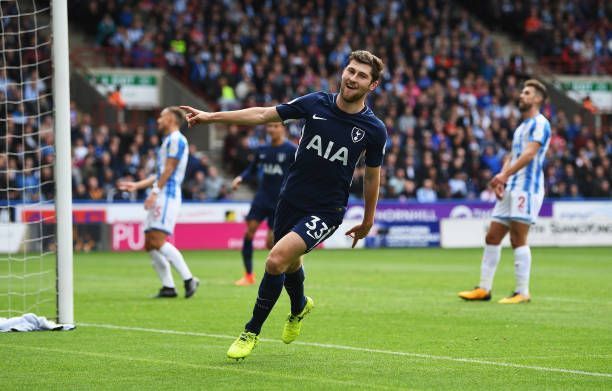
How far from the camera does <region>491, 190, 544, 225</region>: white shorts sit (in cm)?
1384

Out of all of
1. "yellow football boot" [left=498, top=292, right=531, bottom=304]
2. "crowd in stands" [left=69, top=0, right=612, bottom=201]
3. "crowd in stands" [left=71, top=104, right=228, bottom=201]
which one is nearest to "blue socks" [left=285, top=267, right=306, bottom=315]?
"yellow football boot" [left=498, top=292, right=531, bottom=304]

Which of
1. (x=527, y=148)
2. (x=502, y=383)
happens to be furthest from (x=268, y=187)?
(x=502, y=383)

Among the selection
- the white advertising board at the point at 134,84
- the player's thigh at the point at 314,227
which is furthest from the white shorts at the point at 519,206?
the white advertising board at the point at 134,84

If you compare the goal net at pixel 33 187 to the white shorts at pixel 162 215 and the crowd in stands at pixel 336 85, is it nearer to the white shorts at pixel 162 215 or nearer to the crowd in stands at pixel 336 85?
the white shorts at pixel 162 215

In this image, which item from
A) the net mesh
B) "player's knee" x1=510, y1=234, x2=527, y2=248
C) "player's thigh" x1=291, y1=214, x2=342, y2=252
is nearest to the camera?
"player's thigh" x1=291, y1=214, x2=342, y2=252

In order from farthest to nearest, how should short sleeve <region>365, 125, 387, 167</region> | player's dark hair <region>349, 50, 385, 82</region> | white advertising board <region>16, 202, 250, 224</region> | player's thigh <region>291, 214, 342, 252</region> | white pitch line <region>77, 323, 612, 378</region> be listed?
white advertising board <region>16, 202, 250, 224</region>
short sleeve <region>365, 125, 387, 167</region>
player's dark hair <region>349, 50, 385, 82</region>
player's thigh <region>291, 214, 342, 252</region>
white pitch line <region>77, 323, 612, 378</region>

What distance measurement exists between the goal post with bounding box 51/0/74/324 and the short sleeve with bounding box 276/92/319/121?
2815 mm

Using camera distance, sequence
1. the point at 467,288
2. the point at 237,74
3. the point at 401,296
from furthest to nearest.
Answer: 1. the point at 237,74
2. the point at 467,288
3. the point at 401,296

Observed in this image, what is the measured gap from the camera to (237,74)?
3475cm

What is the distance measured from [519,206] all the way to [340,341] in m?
4.65

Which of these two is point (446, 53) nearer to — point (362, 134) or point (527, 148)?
point (527, 148)

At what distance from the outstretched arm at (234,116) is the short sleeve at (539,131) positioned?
5.82 meters

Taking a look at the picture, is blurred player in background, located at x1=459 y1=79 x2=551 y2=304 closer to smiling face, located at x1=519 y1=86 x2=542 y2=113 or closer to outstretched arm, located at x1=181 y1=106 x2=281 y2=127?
smiling face, located at x1=519 y1=86 x2=542 y2=113

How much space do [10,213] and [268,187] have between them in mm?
10742
